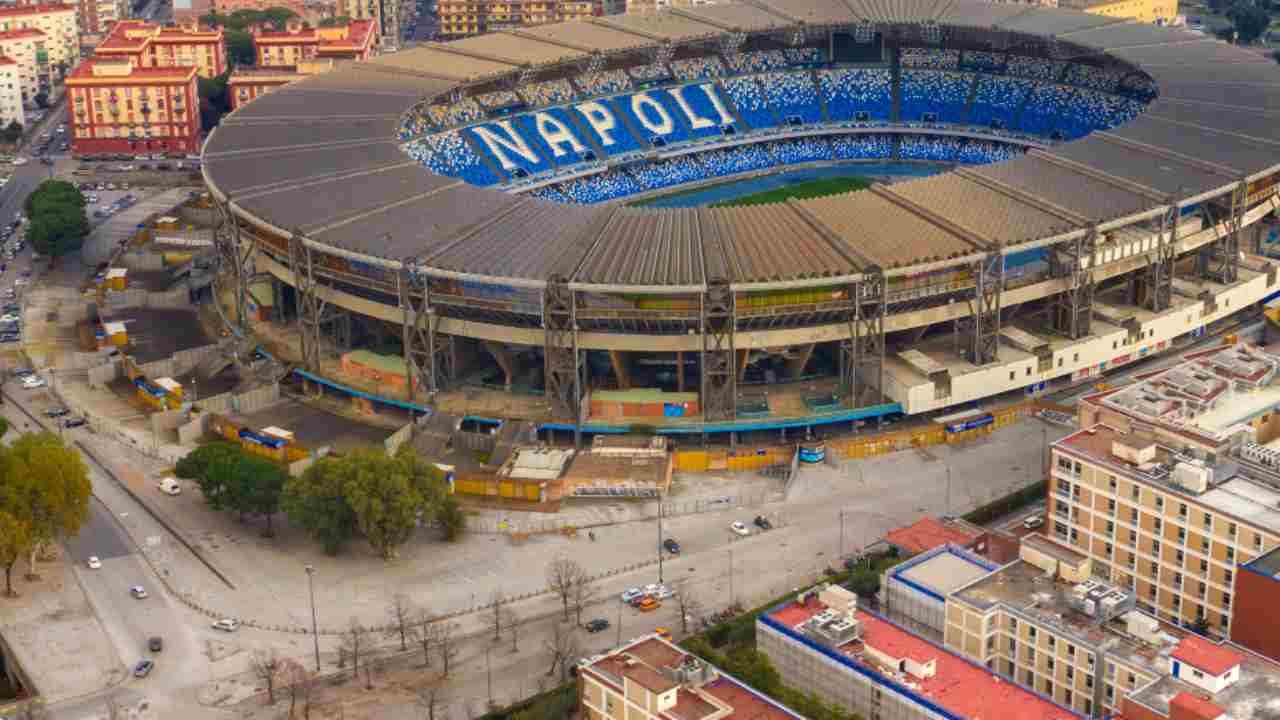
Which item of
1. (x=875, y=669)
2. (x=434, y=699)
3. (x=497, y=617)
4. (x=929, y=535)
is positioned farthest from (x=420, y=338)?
(x=875, y=669)

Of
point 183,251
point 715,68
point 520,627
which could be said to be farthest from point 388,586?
point 715,68

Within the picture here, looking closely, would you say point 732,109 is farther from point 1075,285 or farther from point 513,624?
point 513,624

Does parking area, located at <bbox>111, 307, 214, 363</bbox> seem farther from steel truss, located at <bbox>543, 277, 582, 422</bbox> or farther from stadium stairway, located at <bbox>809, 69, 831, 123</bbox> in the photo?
stadium stairway, located at <bbox>809, 69, 831, 123</bbox>

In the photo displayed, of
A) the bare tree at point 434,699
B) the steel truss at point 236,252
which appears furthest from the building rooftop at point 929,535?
the steel truss at point 236,252

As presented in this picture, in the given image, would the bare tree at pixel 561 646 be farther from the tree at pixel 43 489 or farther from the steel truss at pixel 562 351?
the tree at pixel 43 489

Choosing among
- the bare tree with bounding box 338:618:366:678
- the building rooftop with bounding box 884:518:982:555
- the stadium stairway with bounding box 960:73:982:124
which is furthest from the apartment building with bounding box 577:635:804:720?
the stadium stairway with bounding box 960:73:982:124
